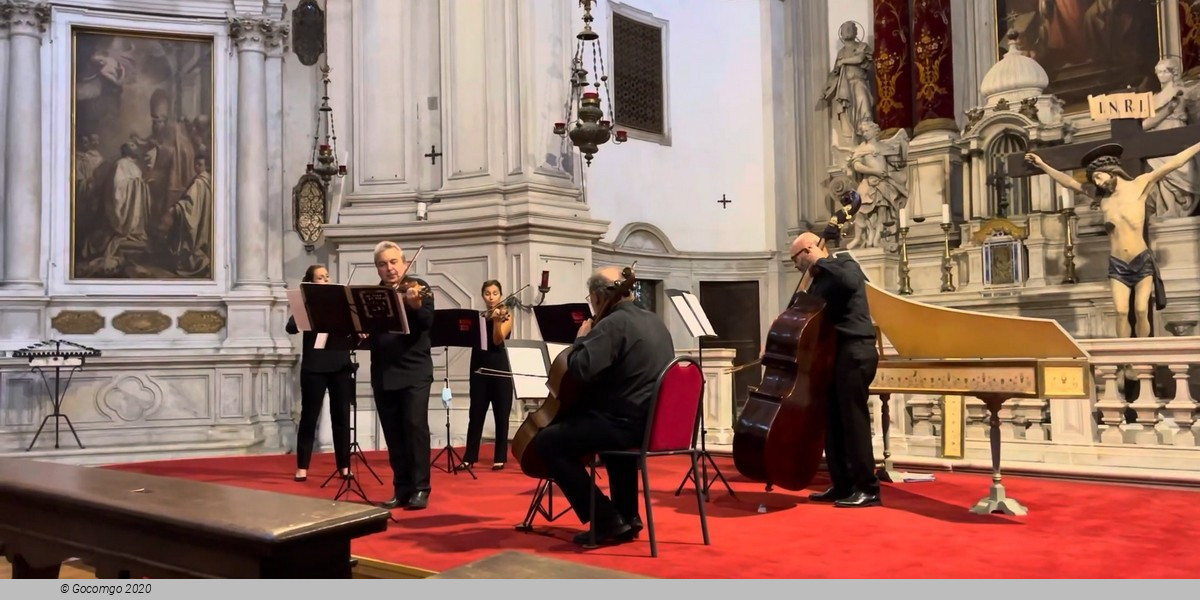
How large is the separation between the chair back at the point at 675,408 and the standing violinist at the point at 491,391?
3.26 meters

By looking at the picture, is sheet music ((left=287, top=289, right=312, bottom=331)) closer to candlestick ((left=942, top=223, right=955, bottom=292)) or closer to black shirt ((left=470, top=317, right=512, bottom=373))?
black shirt ((left=470, top=317, right=512, bottom=373))

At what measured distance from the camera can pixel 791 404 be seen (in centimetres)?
534

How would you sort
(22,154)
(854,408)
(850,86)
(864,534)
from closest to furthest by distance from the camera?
(864,534)
(854,408)
(22,154)
(850,86)

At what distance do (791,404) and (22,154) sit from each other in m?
8.21

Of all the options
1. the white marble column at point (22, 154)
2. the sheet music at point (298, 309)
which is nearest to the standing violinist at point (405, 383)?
the sheet music at point (298, 309)

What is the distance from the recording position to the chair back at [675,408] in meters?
4.34

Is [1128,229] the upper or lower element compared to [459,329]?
upper

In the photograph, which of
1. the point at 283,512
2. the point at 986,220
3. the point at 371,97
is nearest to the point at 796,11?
the point at 986,220

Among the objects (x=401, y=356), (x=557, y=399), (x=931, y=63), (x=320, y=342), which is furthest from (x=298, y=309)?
(x=931, y=63)

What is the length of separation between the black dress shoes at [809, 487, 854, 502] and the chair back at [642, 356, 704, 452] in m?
1.47

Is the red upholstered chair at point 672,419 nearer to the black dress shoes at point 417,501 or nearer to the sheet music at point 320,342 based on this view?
the black dress shoes at point 417,501

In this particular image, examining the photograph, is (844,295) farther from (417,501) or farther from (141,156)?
(141,156)

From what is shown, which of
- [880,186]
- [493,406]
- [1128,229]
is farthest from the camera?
[880,186]

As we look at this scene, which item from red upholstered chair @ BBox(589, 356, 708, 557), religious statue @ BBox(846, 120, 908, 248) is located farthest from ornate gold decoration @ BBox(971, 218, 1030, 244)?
red upholstered chair @ BBox(589, 356, 708, 557)
